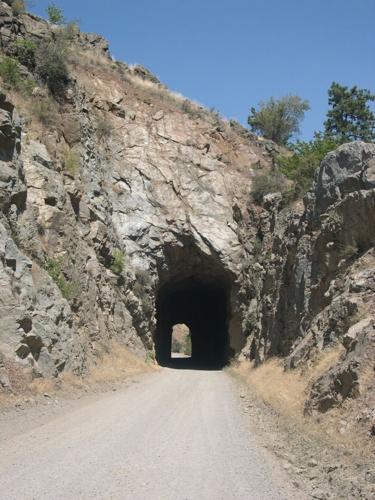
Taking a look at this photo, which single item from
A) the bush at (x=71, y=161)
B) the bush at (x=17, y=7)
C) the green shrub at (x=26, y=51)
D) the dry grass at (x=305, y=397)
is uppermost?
the bush at (x=17, y=7)

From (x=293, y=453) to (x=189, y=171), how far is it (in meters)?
26.3

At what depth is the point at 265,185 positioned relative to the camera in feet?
112

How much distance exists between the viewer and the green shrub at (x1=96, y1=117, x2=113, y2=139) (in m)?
30.6

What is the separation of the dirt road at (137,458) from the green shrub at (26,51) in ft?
62.4

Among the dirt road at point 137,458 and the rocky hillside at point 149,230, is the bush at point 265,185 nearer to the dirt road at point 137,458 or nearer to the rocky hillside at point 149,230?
the rocky hillside at point 149,230

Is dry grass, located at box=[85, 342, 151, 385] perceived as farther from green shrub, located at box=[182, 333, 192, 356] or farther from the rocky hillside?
green shrub, located at box=[182, 333, 192, 356]

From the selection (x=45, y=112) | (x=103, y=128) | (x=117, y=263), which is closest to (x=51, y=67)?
(x=45, y=112)

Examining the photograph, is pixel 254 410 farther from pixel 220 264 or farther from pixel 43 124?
pixel 220 264

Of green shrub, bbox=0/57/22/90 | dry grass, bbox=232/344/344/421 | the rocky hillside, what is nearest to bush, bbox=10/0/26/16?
the rocky hillside

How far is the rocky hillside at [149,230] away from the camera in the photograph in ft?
47.1

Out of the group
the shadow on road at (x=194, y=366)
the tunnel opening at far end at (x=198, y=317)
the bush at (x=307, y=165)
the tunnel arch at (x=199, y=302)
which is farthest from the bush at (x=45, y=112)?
the shadow on road at (x=194, y=366)

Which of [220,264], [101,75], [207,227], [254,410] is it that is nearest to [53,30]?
[101,75]

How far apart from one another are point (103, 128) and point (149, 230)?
6858 millimetres

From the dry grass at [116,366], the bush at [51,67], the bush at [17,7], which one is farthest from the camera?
the bush at [17,7]
